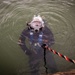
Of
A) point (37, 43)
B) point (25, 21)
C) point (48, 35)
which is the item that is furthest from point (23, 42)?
point (25, 21)

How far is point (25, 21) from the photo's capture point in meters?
8.55

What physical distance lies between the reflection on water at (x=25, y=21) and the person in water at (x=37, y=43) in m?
0.29

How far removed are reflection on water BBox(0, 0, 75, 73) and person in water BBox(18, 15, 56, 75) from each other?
0.94 ft

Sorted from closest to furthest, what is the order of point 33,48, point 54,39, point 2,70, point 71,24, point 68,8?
1. point 2,70
2. point 33,48
3. point 54,39
4. point 71,24
5. point 68,8

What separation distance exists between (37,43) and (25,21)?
1.50 meters

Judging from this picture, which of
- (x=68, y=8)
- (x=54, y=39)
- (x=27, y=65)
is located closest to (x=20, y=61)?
(x=27, y=65)

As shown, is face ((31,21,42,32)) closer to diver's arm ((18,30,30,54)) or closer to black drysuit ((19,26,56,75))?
black drysuit ((19,26,56,75))

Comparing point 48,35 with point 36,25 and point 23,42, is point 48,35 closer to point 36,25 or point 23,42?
point 36,25

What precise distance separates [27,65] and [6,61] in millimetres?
781

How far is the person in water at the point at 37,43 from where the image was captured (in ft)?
22.7

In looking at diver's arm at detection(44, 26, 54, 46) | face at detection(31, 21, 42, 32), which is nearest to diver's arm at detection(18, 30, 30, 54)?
face at detection(31, 21, 42, 32)

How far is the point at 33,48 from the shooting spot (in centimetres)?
741

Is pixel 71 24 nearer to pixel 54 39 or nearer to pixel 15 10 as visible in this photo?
pixel 54 39

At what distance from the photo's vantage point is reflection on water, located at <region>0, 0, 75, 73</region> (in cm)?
733
